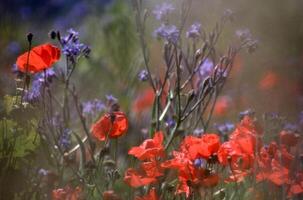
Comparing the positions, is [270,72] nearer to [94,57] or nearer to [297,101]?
[297,101]

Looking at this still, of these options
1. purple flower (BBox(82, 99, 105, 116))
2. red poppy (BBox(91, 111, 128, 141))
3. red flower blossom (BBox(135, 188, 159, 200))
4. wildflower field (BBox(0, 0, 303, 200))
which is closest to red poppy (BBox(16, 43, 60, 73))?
wildflower field (BBox(0, 0, 303, 200))

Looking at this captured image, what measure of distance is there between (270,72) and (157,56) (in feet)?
3.24

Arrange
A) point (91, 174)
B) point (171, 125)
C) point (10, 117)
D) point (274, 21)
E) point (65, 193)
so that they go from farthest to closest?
point (274, 21) < point (171, 125) < point (10, 117) < point (91, 174) < point (65, 193)

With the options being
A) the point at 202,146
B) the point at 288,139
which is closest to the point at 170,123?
the point at 288,139

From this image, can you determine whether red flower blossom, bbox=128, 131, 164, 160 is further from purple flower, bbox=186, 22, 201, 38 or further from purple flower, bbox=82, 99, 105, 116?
purple flower, bbox=82, 99, 105, 116

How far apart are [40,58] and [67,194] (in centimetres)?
39

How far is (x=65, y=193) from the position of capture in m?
2.14

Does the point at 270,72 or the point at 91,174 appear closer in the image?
the point at 91,174

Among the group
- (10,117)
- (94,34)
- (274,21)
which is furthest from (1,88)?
(94,34)

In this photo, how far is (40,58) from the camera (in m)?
2.27

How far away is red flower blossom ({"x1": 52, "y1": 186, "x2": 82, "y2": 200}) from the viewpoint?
2.14 meters

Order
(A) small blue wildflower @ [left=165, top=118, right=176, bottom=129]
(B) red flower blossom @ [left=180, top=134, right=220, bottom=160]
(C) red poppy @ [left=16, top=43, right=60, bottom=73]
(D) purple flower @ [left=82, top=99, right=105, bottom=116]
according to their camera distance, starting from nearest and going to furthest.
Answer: (B) red flower blossom @ [left=180, top=134, right=220, bottom=160]
(C) red poppy @ [left=16, top=43, right=60, bottom=73]
(A) small blue wildflower @ [left=165, top=118, right=176, bottom=129]
(D) purple flower @ [left=82, top=99, right=105, bottom=116]

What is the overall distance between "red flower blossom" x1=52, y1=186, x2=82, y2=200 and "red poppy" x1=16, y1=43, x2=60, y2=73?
356mm

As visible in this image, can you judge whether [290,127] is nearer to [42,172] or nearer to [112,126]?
[112,126]
